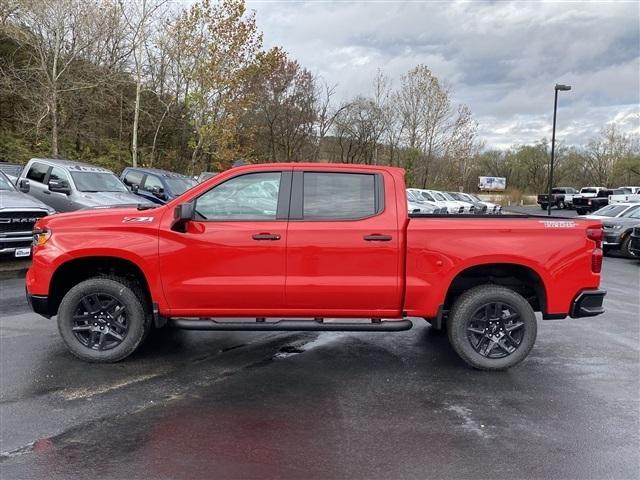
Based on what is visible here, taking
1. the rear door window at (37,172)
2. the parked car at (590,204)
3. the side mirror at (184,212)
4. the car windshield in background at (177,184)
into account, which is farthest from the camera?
the parked car at (590,204)

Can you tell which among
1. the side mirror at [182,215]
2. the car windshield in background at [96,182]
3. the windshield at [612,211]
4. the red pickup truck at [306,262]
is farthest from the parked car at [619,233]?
the side mirror at [182,215]

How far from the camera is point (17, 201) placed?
962cm

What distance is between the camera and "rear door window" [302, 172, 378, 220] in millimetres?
4781

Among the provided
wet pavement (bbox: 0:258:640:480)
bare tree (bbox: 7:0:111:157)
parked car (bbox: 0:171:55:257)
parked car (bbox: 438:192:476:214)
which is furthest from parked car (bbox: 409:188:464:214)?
wet pavement (bbox: 0:258:640:480)

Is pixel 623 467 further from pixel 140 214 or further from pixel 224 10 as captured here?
pixel 224 10

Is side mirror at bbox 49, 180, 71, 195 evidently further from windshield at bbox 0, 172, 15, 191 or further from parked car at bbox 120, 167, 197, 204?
parked car at bbox 120, 167, 197, 204

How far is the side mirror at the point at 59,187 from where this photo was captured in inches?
480

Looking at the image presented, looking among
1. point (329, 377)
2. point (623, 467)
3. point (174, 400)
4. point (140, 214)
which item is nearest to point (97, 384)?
point (174, 400)

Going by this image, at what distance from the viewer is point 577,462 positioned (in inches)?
132

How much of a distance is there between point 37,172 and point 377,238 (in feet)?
37.6

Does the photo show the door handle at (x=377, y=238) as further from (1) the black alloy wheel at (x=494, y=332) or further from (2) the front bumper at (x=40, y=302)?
(2) the front bumper at (x=40, y=302)

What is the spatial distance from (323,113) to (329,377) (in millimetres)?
43060

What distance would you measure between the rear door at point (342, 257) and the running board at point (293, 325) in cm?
10

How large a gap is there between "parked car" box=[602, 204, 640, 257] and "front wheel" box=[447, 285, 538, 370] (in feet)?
38.6
